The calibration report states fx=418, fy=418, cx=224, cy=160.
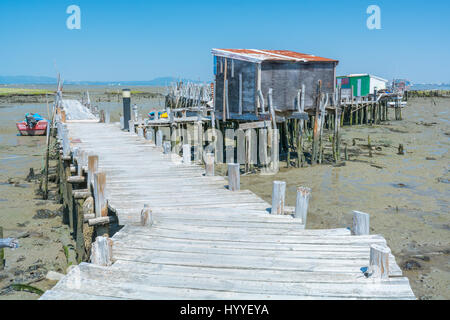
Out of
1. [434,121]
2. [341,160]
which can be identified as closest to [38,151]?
[341,160]

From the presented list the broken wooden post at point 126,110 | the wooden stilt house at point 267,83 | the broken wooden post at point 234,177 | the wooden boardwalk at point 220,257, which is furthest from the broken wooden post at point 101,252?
the broken wooden post at point 126,110

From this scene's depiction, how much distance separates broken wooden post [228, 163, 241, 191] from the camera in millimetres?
8436

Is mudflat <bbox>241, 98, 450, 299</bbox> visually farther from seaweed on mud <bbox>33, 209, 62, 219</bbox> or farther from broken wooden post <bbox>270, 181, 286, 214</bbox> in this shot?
seaweed on mud <bbox>33, 209, 62, 219</bbox>

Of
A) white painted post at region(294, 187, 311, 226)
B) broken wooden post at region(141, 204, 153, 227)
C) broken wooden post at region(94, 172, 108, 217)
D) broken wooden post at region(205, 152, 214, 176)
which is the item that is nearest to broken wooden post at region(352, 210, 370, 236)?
white painted post at region(294, 187, 311, 226)

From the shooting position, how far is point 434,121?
38.6 m

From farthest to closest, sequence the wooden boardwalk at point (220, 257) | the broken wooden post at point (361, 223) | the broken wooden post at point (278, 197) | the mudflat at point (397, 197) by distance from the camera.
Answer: the mudflat at point (397, 197), the broken wooden post at point (278, 197), the broken wooden post at point (361, 223), the wooden boardwalk at point (220, 257)

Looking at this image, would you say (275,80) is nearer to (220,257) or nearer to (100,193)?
(100,193)

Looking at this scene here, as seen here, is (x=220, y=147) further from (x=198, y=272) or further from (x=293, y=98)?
(x=198, y=272)

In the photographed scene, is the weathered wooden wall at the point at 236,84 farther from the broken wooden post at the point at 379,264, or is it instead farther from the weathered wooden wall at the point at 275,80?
the broken wooden post at the point at 379,264

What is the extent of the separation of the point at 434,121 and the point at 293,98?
2520 cm

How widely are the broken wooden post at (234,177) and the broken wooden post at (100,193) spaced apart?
2.55 m

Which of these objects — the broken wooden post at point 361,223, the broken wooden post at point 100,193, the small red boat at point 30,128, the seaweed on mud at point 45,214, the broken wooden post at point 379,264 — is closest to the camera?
the broken wooden post at point 379,264

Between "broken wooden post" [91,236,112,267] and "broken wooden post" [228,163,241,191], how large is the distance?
3.96m

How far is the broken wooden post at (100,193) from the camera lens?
277 inches
